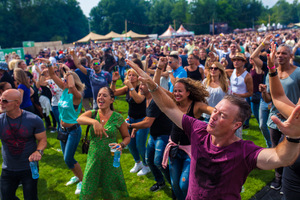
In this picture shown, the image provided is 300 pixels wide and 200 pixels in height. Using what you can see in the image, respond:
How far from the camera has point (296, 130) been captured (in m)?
1.59

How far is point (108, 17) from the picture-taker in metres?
91.4

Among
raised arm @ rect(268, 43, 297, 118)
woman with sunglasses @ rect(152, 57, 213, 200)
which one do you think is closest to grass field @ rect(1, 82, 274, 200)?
woman with sunglasses @ rect(152, 57, 213, 200)

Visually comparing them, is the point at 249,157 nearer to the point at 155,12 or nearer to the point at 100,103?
the point at 100,103

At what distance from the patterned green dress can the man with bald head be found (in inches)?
26.8

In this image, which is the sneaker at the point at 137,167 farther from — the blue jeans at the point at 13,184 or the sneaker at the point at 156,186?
the blue jeans at the point at 13,184

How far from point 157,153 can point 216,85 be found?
6.06 feet

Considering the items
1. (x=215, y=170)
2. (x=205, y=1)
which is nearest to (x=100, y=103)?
(x=215, y=170)

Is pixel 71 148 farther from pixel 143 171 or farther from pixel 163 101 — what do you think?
pixel 163 101

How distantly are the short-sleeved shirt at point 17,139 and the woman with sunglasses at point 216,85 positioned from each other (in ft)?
9.73

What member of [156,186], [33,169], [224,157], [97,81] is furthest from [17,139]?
[97,81]

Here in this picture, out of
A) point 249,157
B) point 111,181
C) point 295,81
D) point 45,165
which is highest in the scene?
point 295,81

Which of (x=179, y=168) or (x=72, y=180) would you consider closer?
(x=179, y=168)

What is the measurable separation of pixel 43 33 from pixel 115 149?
2927 inches

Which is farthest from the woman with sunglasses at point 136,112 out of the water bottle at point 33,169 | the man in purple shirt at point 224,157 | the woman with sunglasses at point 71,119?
the man in purple shirt at point 224,157
